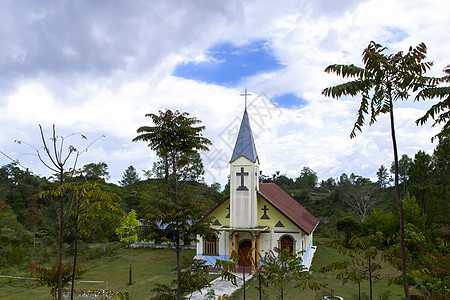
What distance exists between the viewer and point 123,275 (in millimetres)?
22625

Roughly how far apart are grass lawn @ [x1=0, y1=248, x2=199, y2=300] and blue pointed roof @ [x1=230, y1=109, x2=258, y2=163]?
8.59 m

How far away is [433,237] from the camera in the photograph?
893 inches

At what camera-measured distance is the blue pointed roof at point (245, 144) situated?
908 inches

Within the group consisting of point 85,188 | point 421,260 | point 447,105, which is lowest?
point 421,260

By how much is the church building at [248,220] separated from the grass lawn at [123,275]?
380 cm

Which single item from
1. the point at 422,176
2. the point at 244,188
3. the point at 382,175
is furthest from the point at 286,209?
the point at 382,175

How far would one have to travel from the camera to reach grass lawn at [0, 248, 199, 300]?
17.8 metres

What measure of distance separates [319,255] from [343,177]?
5083 cm

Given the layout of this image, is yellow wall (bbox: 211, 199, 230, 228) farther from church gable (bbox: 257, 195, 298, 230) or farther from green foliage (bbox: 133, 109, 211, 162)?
green foliage (bbox: 133, 109, 211, 162)

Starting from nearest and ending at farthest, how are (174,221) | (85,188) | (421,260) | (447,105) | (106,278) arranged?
(447,105) → (85,188) → (174,221) → (421,260) → (106,278)

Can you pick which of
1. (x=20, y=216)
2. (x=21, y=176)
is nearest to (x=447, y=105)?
(x=20, y=216)

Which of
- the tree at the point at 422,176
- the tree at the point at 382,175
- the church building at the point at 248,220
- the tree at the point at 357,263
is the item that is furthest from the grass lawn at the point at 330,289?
the tree at the point at 382,175

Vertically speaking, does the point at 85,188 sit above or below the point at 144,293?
above

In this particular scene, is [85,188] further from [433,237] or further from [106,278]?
[433,237]
